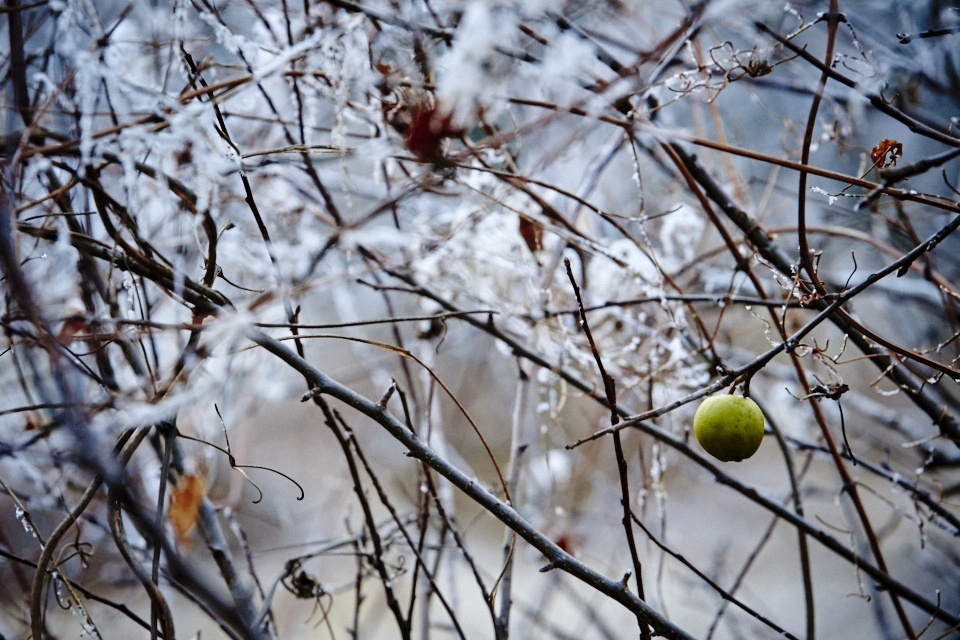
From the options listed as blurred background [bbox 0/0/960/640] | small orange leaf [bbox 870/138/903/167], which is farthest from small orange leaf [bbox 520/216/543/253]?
small orange leaf [bbox 870/138/903/167]

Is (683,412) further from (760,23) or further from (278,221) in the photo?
(278,221)

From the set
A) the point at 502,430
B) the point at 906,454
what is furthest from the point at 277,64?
the point at 502,430

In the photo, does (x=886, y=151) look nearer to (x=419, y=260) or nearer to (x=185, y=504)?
(x=419, y=260)

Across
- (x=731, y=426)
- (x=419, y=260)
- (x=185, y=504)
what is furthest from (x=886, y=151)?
(x=185, y=504)

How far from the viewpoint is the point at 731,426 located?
1.47 ft

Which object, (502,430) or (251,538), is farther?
(502,430)

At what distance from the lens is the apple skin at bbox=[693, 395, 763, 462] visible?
446mm

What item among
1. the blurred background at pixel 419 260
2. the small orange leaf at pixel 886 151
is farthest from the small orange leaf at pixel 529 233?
the small orange leaf at pixel 886 151

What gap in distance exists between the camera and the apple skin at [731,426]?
0.45 meters

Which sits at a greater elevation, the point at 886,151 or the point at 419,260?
the point at 419,260

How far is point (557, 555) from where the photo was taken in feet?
1.43

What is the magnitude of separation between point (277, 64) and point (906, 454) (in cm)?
159

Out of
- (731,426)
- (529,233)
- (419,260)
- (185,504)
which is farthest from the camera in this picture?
(419,260)

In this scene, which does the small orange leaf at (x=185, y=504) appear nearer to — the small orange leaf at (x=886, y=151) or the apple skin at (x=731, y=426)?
the apple skin at (x=731, y=426)
